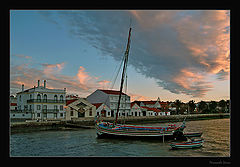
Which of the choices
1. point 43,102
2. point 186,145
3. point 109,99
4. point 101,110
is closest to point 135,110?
point 109,99

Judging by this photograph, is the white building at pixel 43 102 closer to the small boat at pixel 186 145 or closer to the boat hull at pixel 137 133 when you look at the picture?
the boat hull at pixel 137 133

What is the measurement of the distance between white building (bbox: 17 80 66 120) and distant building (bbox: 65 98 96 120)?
6.12 ft

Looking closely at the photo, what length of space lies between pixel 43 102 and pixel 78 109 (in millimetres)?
10290

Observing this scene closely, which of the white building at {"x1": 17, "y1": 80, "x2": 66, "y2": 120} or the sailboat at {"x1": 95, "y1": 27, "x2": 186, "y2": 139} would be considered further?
the white building at {"x1": 17, "y1": 80, "x2": 66, "y2": 120}

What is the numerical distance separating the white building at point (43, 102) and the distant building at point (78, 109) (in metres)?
1.86

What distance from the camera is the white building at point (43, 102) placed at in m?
52.5

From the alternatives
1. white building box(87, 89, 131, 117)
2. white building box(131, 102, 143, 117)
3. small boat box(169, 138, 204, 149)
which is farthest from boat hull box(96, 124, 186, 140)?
white building box(131, 102, 143, 117)

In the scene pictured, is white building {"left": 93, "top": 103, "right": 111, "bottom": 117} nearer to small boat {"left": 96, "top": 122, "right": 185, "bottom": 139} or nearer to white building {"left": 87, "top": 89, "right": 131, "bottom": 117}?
white building {"left": 87, "top": 89, "right": 131, "bottom": 117}

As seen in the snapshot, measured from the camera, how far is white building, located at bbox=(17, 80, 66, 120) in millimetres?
52469

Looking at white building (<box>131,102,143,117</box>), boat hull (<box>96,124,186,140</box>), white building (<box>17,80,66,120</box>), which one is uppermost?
white building (<box>17,80,66,120</box>)

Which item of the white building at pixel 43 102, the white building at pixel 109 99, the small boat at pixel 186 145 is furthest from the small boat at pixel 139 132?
the white building at pixel 109 99

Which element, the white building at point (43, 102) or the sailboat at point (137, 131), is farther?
the white building at point (43, 102)
